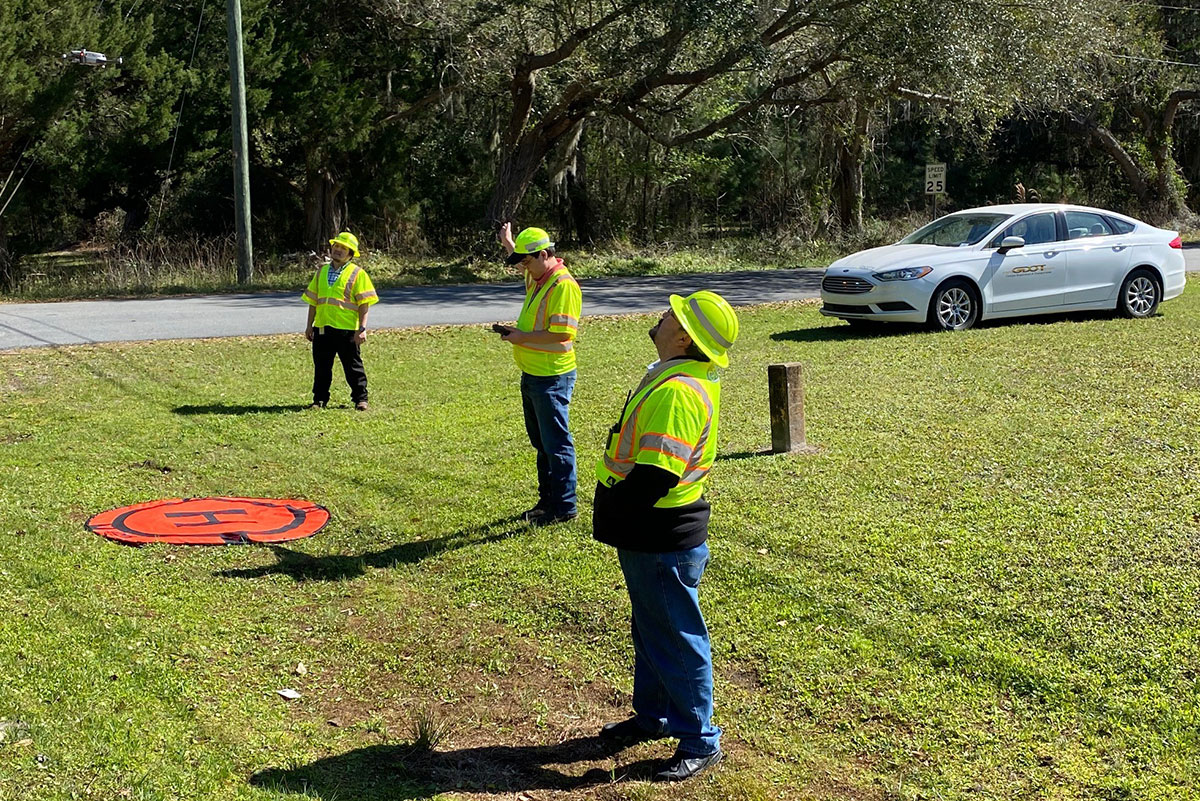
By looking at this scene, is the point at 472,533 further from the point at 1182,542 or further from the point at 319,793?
the point at 1182,542

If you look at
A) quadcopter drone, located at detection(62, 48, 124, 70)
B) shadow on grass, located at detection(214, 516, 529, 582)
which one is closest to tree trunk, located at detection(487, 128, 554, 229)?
quadcopter drone, located at detection(62, 48, 124, 70)

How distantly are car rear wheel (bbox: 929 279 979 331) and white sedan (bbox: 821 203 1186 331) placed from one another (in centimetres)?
1

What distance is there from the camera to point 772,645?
559cm

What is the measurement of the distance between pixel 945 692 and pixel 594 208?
30.9 m

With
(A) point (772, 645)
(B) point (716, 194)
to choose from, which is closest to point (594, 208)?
(B) point (716, 194)

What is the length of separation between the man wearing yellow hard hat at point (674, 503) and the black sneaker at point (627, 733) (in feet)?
0.64

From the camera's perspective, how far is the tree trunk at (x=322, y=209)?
29578 millimetres

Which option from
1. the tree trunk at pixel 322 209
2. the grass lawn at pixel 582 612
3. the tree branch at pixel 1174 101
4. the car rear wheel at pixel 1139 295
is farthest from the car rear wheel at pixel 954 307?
the tree branch at pixel 1174 101

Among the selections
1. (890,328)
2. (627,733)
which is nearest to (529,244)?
(627,733)

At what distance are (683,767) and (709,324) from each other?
5.41 feet

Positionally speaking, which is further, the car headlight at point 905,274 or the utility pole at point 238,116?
the utility pole at point 238,116

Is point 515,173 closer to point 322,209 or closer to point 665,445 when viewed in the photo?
point 322,209

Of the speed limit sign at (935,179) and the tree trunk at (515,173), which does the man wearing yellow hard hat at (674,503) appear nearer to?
the tree trunk at (515,173)

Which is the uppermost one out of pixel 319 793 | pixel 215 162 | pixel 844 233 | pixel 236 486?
pixel 215 162
